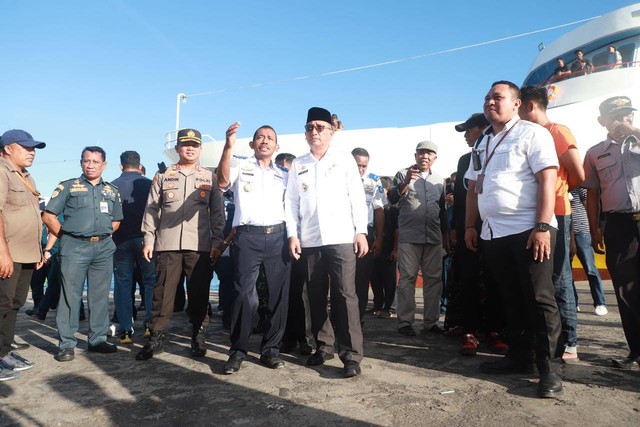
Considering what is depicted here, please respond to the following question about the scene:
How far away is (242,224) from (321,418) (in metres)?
1.49

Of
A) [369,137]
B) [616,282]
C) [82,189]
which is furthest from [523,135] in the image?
[369,137]

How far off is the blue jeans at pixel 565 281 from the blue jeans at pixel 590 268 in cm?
229

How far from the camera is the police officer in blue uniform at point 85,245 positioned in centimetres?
331

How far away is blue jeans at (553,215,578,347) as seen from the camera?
2596mm

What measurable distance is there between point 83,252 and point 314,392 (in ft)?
7.48

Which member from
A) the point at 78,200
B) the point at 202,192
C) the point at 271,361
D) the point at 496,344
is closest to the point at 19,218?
the point at 78,200

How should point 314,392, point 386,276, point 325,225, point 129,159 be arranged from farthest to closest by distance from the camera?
point 386,276 < point 129,159 < point 325,225 < point 314,392

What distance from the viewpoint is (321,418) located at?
1.94 m

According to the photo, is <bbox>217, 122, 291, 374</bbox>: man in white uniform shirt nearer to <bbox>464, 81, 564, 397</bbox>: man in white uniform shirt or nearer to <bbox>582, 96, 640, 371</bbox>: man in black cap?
<bbox>464, 81, 564, 397</bbox>: man in white uniform shirt

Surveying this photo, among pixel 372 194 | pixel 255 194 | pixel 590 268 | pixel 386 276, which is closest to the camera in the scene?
pixel 255 194

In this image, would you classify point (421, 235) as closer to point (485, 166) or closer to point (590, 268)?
point (485, 166)

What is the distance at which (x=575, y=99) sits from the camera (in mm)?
10430

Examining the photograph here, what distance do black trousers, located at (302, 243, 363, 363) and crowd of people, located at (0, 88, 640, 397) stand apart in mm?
10

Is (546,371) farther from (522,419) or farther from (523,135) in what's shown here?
(523,135)
